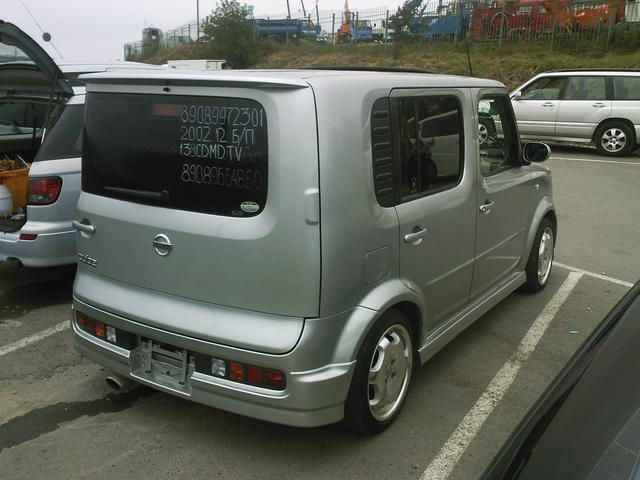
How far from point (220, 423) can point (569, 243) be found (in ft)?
16.5

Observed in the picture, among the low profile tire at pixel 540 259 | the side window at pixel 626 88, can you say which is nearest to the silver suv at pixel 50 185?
the low profile tire at pixel 540 259

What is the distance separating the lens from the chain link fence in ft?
67.5

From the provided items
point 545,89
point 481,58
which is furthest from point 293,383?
point 481,58

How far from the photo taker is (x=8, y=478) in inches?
113

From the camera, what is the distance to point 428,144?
3416mm

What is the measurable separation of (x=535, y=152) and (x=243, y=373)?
3098 millimetres

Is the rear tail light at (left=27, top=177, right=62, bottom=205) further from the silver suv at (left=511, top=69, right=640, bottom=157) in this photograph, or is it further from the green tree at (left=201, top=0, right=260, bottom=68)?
the green tree at (left=201, top=0, right=260, bottom=68)

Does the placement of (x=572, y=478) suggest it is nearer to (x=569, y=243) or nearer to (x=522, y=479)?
(x=522, y=479)

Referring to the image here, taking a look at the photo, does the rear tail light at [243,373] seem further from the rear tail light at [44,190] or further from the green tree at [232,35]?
the green tree at [232,35]

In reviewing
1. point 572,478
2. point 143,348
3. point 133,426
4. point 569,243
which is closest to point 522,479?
point 572,478

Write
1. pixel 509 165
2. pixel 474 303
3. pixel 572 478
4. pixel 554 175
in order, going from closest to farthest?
pixel 572 478
pixel 474 303
pixel 509 165
pixel 554 175

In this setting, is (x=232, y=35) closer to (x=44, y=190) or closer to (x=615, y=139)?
(x=615, y=139)

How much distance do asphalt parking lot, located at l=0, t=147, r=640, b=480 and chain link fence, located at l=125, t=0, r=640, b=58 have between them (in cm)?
1845

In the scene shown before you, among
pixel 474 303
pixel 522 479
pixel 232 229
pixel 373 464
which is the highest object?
pixel 232 229
